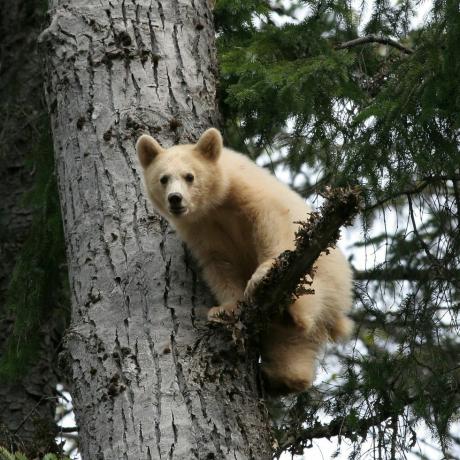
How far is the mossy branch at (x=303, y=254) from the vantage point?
14.2ft

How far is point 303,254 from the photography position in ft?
15.1

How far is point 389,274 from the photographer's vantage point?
6566mm

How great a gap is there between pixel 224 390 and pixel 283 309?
56 centimetres

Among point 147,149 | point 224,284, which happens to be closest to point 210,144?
point 147,149

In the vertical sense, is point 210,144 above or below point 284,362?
above

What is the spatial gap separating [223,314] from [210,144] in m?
1.39

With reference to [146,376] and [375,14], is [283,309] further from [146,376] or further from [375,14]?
[375,14]

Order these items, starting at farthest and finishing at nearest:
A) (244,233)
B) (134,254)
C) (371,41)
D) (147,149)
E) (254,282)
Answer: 1. (371,41)
2. (244,233)
3. (147,149)
4. (134,254)
5. (254,282)

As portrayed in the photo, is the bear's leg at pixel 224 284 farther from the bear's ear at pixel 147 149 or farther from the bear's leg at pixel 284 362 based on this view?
the bear's ear at pixel 147 149

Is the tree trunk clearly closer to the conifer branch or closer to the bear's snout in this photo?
the bear's snout

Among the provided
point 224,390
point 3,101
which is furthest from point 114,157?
point 3,101

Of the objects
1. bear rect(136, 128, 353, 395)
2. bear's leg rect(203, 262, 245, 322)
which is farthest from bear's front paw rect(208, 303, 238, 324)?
bear rect(136, 128, 353, 395)

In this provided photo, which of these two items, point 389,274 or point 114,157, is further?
point 389,274

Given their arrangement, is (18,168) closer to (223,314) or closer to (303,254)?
(223,314)
